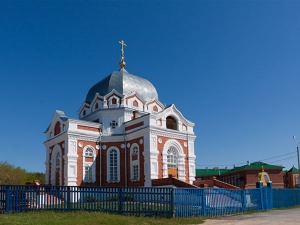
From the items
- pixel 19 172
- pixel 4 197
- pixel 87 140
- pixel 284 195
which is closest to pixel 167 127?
pixel 87 140

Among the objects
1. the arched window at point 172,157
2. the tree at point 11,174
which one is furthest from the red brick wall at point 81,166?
the tree at point 11,174

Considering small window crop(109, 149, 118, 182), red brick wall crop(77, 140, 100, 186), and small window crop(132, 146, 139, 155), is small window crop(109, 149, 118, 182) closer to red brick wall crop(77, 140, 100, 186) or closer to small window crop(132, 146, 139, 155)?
red brick wall crop(77, 140, 100, 186)

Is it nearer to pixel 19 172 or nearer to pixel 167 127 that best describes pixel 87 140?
pixel 167 127

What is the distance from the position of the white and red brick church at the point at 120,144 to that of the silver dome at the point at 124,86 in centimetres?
12

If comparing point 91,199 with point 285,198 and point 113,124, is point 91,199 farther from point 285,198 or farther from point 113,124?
point 113,124

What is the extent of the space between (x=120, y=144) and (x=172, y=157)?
4611 mm

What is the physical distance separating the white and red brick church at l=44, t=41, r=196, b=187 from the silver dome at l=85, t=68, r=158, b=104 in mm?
119

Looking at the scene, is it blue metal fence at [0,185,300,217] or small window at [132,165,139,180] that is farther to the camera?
small window at [132,165,139,180]

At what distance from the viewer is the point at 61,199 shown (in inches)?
582

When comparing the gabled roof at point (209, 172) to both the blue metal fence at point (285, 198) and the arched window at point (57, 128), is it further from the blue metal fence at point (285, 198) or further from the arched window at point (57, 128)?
the blue metal fence at point (285, 198)

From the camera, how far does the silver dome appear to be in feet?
108

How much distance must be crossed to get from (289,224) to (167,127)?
17926 mm

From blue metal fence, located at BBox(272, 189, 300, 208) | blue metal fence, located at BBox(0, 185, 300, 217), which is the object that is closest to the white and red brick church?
blue metal fence, located at BBox(272, 189, 300, 208)

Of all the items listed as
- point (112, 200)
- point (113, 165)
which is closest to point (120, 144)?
point (113, 165)
